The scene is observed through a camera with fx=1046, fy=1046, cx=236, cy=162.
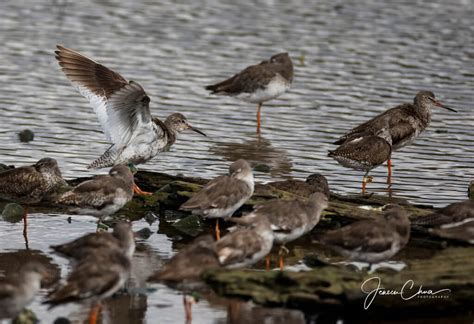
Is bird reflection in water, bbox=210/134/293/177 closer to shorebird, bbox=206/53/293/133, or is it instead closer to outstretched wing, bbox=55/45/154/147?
shorebird, bbox=206/53/293/133

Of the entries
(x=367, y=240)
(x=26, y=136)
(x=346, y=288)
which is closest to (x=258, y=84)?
(x=26, y=136)

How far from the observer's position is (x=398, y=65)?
21.5m

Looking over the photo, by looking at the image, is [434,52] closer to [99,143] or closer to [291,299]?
[99,143]

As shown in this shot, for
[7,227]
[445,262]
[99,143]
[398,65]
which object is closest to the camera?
Result: [445,262]

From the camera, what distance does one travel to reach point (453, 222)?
34.2ft

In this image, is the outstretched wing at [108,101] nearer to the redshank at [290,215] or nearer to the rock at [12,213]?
the rock at [12,213]

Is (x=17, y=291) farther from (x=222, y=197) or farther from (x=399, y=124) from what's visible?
(x=399, y=124)

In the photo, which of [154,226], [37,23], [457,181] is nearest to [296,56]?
[37,23]

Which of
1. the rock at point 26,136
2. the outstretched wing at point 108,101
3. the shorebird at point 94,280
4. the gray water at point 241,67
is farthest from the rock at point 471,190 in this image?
the rock at point 26,136

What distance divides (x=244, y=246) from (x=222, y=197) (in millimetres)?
1527

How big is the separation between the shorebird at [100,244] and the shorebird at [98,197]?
4.69ft

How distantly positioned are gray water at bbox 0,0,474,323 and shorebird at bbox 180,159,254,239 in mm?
761

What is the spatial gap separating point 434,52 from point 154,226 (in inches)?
474

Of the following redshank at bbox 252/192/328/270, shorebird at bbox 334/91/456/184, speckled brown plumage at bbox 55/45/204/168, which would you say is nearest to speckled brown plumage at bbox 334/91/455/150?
shorebird at bbox 334/91/456/184
